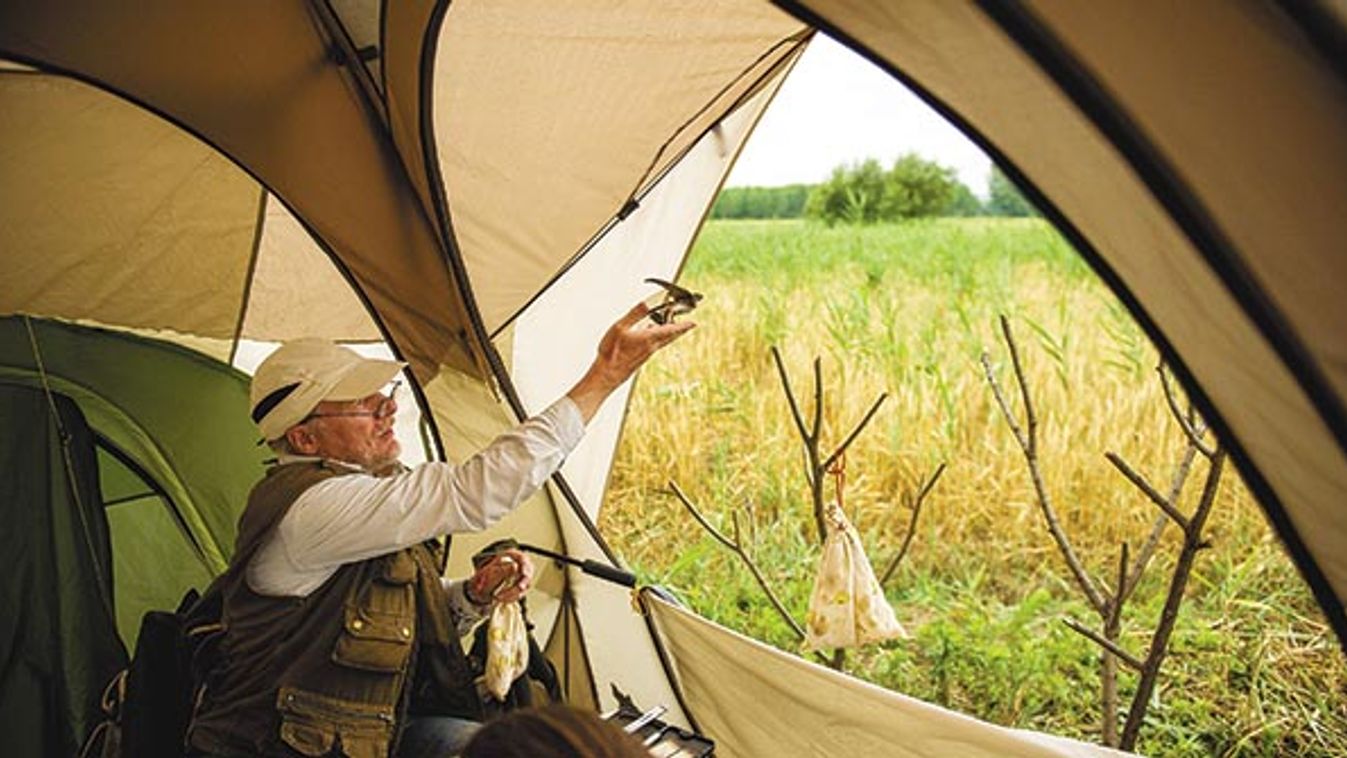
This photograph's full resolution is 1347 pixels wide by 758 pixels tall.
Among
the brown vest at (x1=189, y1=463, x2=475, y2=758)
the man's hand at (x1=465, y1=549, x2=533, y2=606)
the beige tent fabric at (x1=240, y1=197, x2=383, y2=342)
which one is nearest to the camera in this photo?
the brown vest at (x1=189, y1=463, x2=475, y2=758)

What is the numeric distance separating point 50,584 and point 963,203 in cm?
883

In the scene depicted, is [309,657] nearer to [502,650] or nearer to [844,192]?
[502,650]

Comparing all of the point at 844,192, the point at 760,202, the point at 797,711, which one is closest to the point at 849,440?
the point at 797,711

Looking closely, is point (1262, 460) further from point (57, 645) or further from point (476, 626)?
point (57, 645)

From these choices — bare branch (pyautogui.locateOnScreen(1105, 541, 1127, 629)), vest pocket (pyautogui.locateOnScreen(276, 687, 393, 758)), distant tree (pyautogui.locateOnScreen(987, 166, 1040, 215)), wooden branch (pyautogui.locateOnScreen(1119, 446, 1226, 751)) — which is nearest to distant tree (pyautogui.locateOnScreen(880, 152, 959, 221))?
distant tree (pyautogui.locateOnScreen(987, 166, 1040, 215))

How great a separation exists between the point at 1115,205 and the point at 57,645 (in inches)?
102

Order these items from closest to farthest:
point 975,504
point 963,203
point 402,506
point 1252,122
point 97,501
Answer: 1. point 1252,122
2. point 402,506
3. point 97,501
4. point 975,504
5. point 963,203

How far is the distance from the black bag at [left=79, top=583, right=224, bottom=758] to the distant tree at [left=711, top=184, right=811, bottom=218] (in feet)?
33.3

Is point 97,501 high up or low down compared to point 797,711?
up

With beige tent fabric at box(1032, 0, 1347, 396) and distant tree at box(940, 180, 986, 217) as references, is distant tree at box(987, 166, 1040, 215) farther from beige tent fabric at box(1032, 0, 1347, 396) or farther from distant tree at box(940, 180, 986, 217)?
beige tent fabric at box(1032, 0, 1347, 396)

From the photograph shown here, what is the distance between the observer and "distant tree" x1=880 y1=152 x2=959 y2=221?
10227 mm

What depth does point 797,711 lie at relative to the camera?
90.4 inches

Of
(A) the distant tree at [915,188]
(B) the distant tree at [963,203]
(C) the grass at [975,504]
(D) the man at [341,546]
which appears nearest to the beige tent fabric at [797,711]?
(D) the man at [341,546]

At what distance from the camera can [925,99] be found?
56.9 inches
